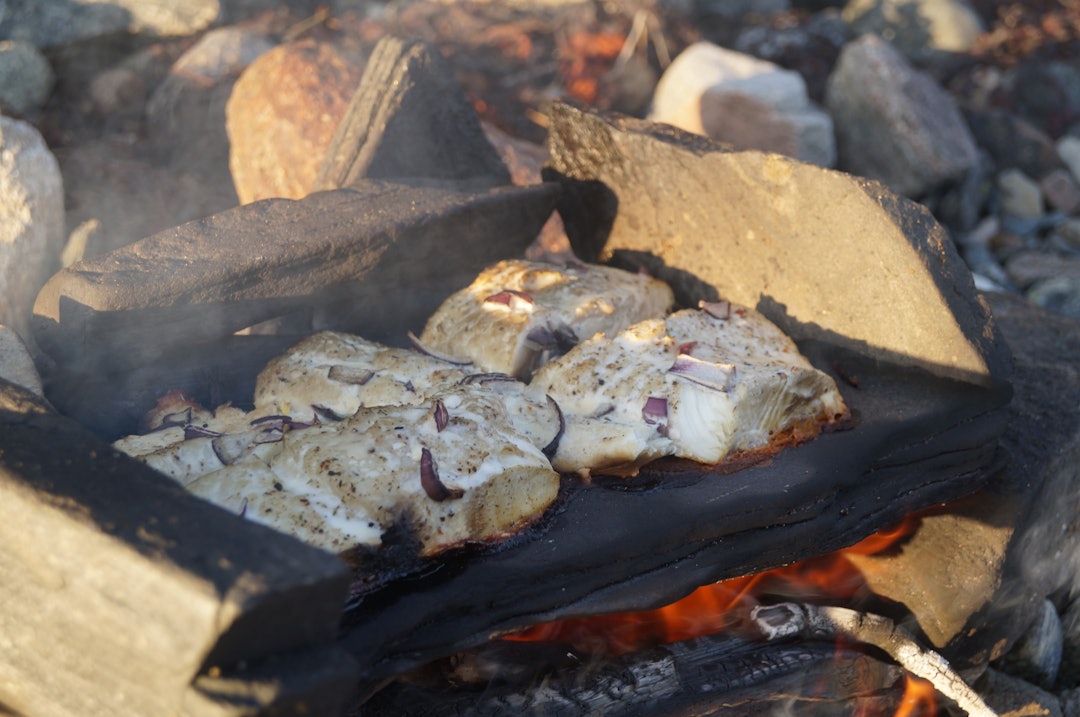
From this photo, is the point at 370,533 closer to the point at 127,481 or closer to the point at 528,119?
the point at 127,481

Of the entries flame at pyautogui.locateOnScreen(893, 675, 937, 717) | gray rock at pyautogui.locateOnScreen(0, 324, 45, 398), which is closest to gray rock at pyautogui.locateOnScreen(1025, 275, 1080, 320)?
flame at pyautogui.locateOnScreen(893, 675, 937, 717)

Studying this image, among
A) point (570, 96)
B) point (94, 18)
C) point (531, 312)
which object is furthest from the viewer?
point (94, 18)

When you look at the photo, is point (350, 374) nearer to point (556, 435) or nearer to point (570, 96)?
point (556, 435)

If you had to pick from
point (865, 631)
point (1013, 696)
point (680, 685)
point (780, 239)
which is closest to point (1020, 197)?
point (1013, 696)

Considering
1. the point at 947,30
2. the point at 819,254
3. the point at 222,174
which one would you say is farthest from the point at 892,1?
the point at 819,254

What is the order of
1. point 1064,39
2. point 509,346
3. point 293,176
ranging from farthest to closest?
point 1064,39 < point 293,176 < point 509,346

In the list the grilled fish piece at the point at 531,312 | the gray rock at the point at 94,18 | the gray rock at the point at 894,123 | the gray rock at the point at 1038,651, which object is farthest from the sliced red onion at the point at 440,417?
the gray rock at the point at 894,123
